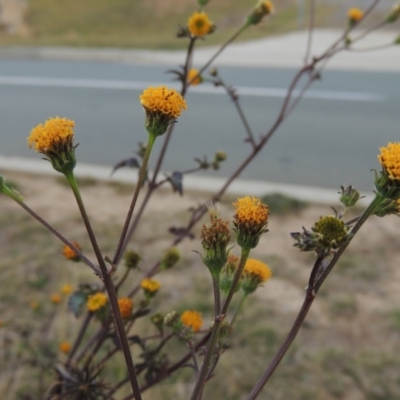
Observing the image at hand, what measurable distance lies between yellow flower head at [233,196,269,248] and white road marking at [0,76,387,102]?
7139 mm

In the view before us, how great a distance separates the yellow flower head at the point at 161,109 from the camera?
27.1 inches

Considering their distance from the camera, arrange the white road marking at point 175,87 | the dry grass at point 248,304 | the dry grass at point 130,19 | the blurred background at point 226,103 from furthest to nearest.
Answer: the dry grass at point 130,19 → the white road marking at point 175,87 → the blurred background at point 226,103 → the dry grass at point 248,304

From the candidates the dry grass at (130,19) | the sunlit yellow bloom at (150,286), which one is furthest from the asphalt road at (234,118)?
the dry grass at (130,19)

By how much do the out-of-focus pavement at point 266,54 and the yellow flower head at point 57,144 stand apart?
928 cm

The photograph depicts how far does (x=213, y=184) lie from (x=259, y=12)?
3.02 metres

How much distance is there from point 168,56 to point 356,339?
8.91 m

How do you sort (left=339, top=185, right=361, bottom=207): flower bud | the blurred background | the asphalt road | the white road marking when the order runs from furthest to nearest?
the white road marking
the blurred background
the asphalt road
(left=339, top=185, right=361, bottom=207): flower bud

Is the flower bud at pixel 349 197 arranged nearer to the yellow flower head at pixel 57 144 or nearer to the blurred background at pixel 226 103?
the yellow flower head at pixel 57 144

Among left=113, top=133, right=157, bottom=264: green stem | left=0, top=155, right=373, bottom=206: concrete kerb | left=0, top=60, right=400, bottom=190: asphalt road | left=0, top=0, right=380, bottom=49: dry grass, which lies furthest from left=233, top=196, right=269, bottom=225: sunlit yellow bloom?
left=0, top=0, right=380, bottom=49: dry grass

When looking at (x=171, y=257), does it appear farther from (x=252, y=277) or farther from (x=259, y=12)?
(x=259, y=12)

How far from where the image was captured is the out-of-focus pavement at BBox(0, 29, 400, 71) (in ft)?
32.4

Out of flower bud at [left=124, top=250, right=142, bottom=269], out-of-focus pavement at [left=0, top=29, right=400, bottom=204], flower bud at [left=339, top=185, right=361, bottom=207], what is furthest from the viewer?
out-of-focus pavement at [left=0, top=29, right=400, bottom=204]

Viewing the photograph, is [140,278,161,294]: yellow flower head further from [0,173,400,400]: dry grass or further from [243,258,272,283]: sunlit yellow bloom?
[0,173,400,400]: dry grass

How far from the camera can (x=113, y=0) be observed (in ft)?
57.5
